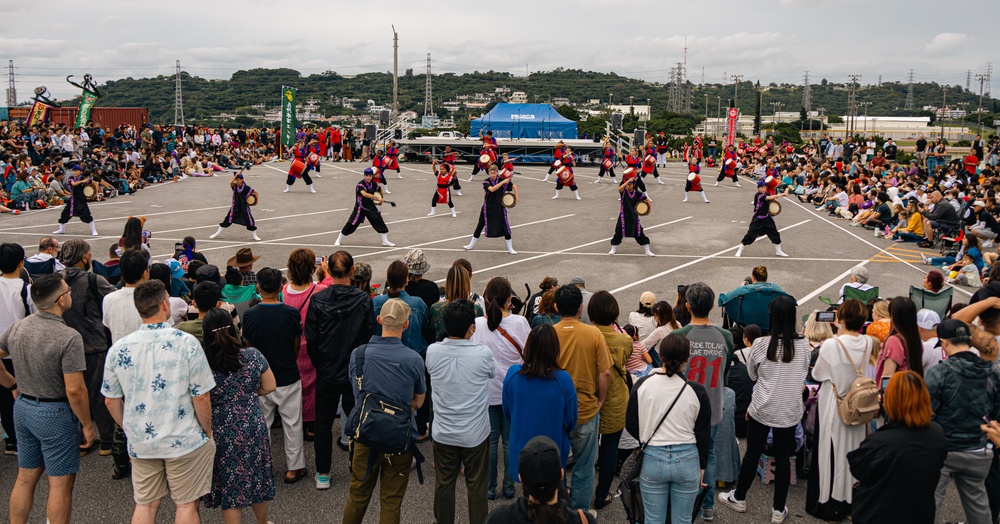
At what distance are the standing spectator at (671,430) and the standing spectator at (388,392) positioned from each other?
126 centimetres

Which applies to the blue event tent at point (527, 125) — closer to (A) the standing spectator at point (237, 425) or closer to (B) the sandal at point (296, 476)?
(B) the sandal at point (296, 476)

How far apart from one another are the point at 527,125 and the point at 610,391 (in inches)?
1322

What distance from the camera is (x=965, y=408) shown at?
13.6 feet

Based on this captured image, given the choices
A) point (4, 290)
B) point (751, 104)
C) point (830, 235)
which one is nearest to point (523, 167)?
point (830, 235)

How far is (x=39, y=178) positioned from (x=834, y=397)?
2068cm

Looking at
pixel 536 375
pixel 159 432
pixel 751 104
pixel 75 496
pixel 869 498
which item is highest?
pixel 751 104

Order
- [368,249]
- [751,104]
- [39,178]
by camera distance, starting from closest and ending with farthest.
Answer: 1. [368,249]
2. [39,178]
3. [751,104]

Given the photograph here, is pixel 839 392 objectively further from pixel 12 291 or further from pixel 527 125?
pixel 527 125

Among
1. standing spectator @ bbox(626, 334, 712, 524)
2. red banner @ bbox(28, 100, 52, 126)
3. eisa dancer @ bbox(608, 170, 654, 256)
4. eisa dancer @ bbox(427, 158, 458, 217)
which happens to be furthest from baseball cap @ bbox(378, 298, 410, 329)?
red banner @ bbox(28, 100, 52, 126)

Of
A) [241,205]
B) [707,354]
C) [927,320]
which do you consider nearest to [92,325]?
[707,354]

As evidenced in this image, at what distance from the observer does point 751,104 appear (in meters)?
128

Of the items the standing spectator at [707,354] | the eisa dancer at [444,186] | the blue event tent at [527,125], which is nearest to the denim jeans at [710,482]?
the standing spectator at [707,354]

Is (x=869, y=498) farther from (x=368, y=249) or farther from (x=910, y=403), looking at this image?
(x=368, y=249)

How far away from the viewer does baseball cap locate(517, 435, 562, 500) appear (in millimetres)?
2676
